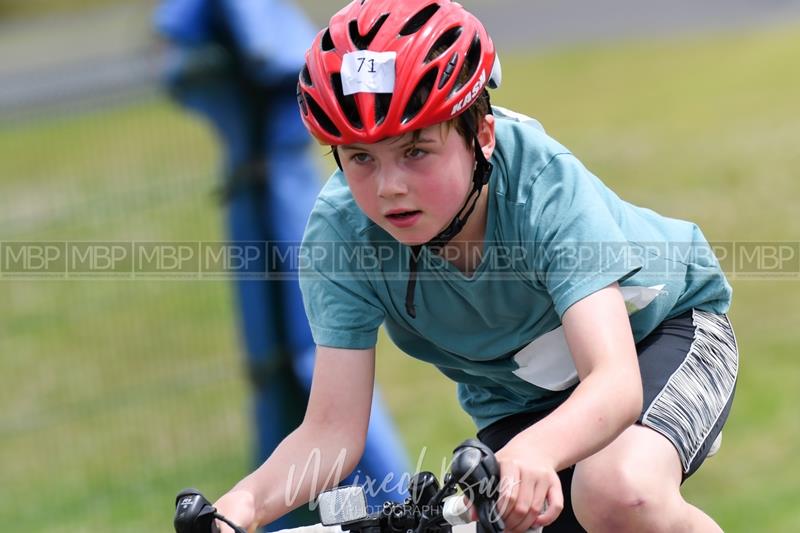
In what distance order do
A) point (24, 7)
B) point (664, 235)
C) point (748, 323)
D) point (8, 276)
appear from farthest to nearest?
point (24, 7) → point (748, 323) → point (8, 276) → point (664, 235)

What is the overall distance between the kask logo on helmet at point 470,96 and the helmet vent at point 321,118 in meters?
0.30

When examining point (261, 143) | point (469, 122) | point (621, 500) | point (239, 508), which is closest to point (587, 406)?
point (621, 500)

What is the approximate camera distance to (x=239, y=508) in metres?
3.51

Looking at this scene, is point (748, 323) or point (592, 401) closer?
point (592, 401)

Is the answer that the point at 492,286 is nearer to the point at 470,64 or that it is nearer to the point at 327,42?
the point at 470,64

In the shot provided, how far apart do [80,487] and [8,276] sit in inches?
52.8

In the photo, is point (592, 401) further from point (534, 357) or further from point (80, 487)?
point (80, 487)

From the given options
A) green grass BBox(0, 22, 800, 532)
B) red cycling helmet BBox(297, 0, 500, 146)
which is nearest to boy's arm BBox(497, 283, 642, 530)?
red cycling helmet BBox(297, 0, 500, 146)

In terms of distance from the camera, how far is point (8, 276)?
809 centimetres

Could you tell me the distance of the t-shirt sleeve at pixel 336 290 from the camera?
382 cm

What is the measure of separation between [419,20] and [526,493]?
1353 millimetres

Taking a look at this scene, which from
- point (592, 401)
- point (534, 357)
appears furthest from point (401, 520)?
point (534, 357)

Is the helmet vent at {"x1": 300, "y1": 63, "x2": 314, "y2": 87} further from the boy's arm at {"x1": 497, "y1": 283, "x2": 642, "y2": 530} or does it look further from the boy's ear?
the boy's arm at {"x1": 497, "y1": 283, "x2": 642, "y2": 530}

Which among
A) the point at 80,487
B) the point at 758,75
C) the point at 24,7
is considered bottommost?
the point at 80,487
